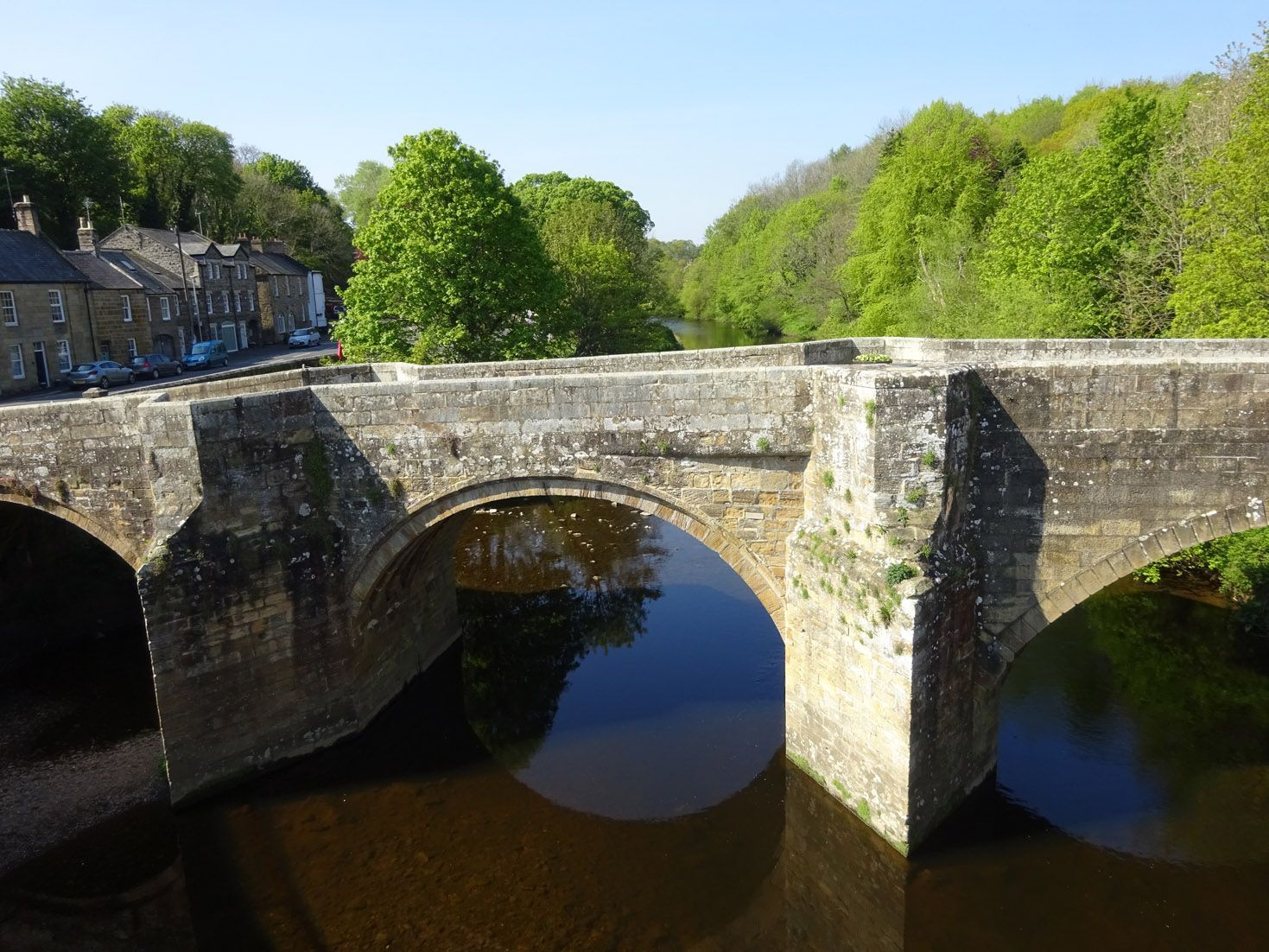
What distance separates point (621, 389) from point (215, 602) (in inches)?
222

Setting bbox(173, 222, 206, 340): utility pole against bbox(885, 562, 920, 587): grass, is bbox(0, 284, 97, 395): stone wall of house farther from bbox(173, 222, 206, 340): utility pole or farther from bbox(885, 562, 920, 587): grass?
bbox(885, 562, 920, 587): grass

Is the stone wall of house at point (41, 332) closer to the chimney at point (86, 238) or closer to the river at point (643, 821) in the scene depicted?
the chimney at point (86, 238)

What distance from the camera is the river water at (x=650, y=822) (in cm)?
879

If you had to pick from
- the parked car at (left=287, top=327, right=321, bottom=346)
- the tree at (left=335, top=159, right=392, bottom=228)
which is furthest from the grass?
the tree at (left=335, top=159, right=392, bottom=228)

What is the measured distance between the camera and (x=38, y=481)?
11.2 m

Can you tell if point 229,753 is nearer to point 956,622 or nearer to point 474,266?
point 956,622

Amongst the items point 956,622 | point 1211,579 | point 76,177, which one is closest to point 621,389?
point 956,622

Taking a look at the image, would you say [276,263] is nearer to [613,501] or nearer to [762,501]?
[613,501]

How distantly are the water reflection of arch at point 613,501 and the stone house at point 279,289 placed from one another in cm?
Answer: 4224

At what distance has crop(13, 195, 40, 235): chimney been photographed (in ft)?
106

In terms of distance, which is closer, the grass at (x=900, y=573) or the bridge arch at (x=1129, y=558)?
the bridge arch at (x=1129, y=558)

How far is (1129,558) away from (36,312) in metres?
34.7

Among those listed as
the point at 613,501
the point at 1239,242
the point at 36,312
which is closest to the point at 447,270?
the point at 613,501

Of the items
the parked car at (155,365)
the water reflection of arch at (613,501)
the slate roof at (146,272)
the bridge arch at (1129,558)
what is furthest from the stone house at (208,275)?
the bridge arch at (1129,558)
